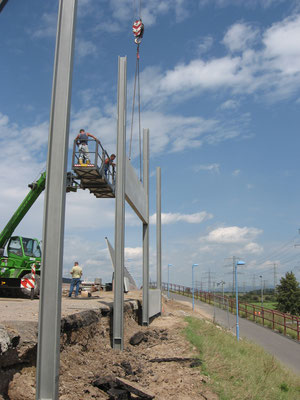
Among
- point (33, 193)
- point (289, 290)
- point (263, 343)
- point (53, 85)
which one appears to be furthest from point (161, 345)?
point (289, 290)

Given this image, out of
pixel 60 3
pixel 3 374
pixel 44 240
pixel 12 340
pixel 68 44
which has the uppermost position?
pixel 60 3

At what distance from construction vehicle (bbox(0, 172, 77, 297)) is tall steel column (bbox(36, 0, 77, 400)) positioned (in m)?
8.96

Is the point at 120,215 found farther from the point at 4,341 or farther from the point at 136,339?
the point at 4,341

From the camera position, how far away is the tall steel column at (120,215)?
30.3ft

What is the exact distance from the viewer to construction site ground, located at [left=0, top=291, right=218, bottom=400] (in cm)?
520

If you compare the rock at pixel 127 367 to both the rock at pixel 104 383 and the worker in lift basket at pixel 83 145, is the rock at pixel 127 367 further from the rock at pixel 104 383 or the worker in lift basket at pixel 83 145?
the worker in lift basket at pixel 83 145

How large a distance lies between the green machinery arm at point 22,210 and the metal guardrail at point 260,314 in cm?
1592

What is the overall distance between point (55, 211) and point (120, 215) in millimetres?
4729

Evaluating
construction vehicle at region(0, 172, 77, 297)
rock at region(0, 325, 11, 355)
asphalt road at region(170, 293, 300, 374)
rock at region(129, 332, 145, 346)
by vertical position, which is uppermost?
construction vehicle at region(0, 172, 77, 297)

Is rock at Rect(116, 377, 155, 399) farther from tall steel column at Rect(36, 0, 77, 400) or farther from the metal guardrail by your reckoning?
the metal guardrail

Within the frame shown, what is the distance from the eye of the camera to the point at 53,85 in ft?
17.9

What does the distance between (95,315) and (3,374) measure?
447 cm

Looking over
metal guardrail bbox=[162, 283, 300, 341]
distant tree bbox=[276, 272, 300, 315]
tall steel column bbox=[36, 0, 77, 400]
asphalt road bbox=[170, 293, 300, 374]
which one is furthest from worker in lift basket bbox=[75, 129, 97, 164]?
distant tree bbox=[276, 272, 300, 315]

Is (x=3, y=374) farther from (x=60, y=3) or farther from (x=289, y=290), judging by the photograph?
(x=289, y=290)
